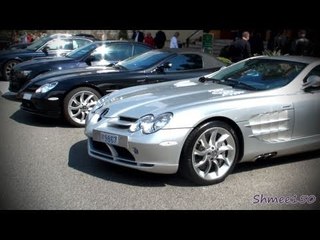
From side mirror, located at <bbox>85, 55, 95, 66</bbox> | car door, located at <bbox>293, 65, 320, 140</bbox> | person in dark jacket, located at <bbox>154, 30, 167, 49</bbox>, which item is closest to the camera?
car door, located at <bbox>293, 65, 320, 140</bbox>

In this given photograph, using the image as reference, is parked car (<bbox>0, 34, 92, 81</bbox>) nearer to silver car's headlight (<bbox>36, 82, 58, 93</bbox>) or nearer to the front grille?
silver car's headlight (<bbox>36, 82, 58, 93</bbox>)

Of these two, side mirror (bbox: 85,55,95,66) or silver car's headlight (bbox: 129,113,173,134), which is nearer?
silver car's headlight (bbox: 129,113,173,134)

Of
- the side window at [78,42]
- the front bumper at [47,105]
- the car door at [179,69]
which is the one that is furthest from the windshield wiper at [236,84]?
the side window at [78,42]

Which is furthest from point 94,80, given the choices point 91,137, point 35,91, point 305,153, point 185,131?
point 305,153

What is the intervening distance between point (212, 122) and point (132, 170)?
1.10 meters

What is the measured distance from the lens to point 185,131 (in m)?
4.33

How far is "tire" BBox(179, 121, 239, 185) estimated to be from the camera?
4.41 metres

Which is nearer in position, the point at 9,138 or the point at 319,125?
the point at 319,125

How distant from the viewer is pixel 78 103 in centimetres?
686

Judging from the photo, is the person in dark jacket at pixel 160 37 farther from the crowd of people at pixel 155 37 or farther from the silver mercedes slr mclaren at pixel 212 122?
the silver mercedes slr mclaren at pixel 212 122

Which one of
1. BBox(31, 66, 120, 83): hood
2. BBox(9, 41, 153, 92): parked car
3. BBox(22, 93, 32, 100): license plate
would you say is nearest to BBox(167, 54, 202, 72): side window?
BBox(31, 66, 120, 83): hood


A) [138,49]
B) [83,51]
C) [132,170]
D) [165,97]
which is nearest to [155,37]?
[138,49]
